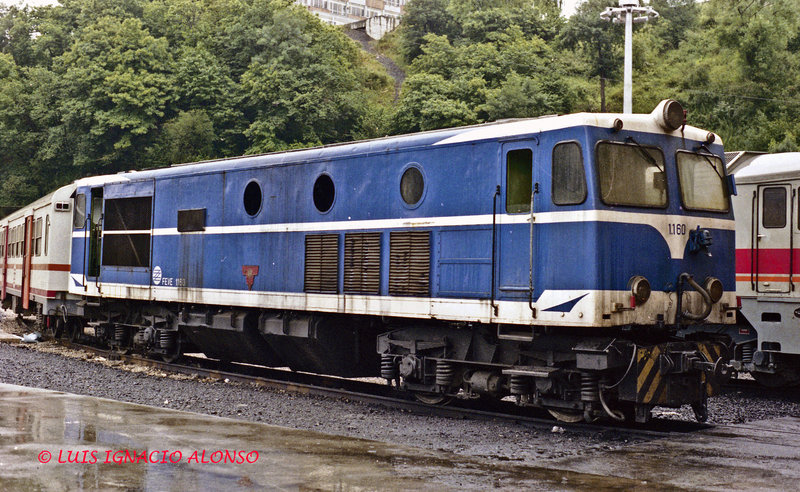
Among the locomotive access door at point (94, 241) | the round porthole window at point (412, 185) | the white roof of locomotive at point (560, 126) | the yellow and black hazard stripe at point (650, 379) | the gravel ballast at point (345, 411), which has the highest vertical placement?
the white roof of locomotive at point (560, 126)

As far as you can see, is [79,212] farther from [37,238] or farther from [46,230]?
[37,238]

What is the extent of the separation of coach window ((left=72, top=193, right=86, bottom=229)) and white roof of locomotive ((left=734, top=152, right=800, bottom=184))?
1412 centimetres

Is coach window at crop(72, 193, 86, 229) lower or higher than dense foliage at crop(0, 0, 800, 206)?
lower

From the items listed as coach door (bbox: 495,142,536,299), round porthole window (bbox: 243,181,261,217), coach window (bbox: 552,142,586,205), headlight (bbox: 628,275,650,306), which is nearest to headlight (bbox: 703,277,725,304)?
headlight (bbox: 628,275,650,306)

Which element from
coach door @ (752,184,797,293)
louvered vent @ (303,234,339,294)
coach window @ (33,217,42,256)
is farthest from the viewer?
coach window @ (33,217,42,256)

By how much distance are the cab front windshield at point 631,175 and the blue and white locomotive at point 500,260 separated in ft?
0.07

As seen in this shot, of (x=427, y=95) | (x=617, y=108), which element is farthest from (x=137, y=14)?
(x=617, y=108)

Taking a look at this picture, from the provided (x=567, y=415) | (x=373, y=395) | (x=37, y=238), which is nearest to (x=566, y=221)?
(x=567, y=415)

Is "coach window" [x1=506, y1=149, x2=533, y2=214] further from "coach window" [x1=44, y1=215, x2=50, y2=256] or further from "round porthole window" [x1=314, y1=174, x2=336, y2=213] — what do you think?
"coach window" [x1=44, y1=215, x2=50, y2=256]

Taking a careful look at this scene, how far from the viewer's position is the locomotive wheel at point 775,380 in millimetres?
15211

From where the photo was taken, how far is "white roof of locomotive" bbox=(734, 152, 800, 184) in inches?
586

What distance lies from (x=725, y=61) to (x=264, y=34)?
31.8m

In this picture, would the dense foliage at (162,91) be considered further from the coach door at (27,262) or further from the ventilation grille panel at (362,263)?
the ventilation grille panel at (362,263)

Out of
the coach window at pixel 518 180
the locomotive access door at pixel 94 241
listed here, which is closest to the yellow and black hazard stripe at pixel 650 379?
the coach window at pixel 518 180
